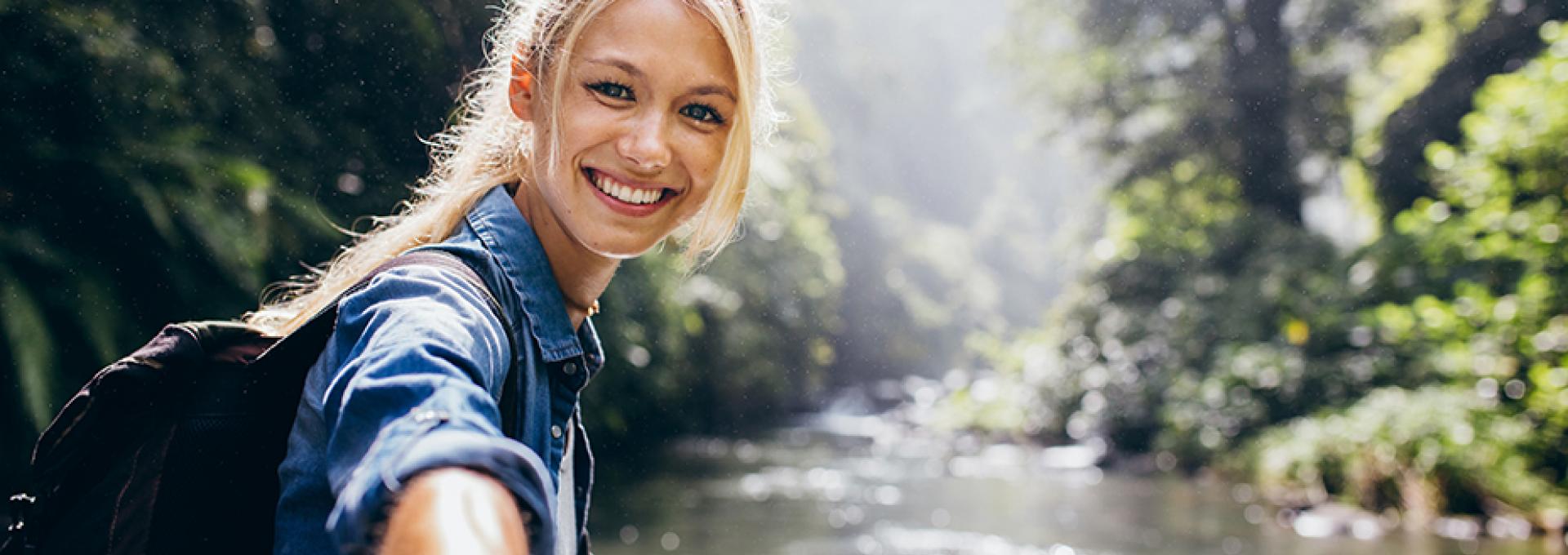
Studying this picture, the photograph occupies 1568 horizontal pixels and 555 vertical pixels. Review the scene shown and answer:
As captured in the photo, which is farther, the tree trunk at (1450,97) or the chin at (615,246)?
the tree trunk at (1450,97)

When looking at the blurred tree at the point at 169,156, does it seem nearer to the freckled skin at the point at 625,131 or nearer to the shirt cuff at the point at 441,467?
the freckled skin at the point at 625,131

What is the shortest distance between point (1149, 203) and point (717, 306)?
7573 millimetres

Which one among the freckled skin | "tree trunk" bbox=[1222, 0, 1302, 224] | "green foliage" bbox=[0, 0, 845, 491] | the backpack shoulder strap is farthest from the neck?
"tree trunk" bbox=[1222, 0, 1302, 224]

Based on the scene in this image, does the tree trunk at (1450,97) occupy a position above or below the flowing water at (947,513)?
above

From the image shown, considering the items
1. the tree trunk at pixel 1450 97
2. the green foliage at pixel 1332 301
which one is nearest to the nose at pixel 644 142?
the green foliage at pixel 1332 301

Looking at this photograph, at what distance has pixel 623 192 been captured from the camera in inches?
50.3

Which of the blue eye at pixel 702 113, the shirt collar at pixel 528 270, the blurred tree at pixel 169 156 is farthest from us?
the blurred tree at pixel 169 156

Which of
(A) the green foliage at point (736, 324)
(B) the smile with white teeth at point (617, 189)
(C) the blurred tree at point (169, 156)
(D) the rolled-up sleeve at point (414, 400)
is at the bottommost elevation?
(D) the rolled-up sleeve at point (414, 400)

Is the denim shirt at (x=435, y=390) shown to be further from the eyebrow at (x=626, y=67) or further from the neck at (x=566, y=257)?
the eyebrow at (x=626, y=67)

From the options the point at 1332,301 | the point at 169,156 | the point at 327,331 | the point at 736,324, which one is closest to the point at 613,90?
the point at 327,331

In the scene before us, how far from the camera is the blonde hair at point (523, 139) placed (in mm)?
1240

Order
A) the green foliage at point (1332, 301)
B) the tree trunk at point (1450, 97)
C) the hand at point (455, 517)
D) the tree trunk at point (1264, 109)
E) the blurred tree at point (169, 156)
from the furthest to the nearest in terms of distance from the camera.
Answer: the tree trunk at point (1264, 109) < the tree trunk at point (1450, 97) < the green foliage at point (1332, 301) < the blurred tree at point (169, 156) < the hand at point (455, 517)

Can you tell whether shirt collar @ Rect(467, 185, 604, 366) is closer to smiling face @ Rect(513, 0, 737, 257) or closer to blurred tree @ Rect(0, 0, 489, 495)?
smiling face @ Rect(513, 0, 737, 257)

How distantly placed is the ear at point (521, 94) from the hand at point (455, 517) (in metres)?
0.71
